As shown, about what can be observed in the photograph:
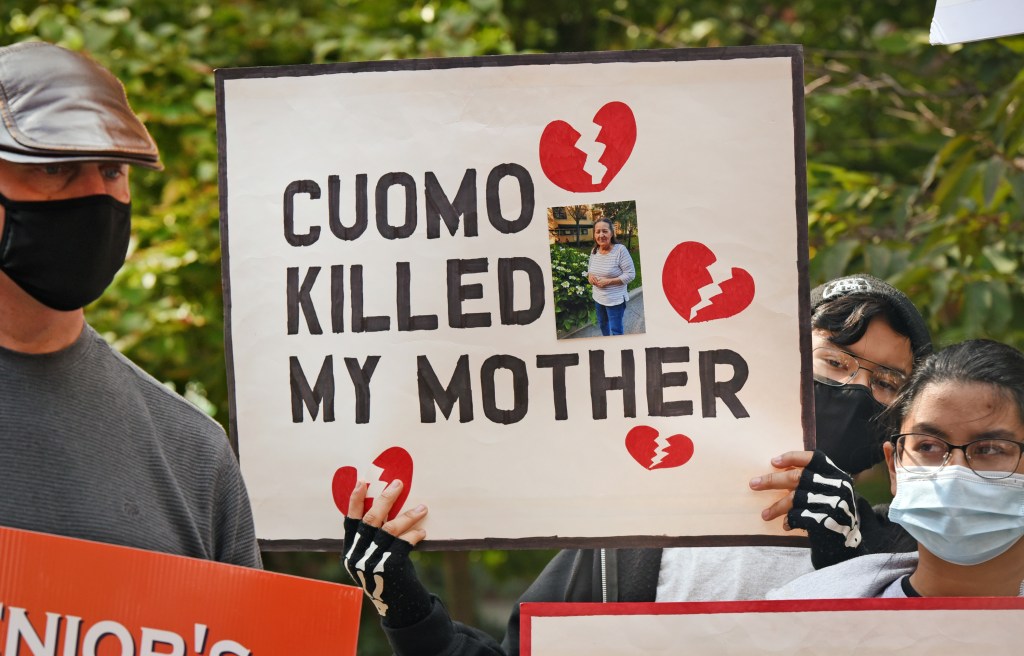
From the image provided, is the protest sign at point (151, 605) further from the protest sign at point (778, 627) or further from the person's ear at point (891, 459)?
the person's ear at point (891, 459)

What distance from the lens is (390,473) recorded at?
2061 mm

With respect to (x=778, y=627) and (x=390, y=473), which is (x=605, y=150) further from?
(x=778, y=627)

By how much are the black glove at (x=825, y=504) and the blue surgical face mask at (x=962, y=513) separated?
12cm

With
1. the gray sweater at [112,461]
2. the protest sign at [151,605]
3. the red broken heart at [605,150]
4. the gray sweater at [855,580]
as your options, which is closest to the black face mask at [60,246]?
the gray sweater at [112,461]

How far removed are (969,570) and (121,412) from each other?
56.4 inches

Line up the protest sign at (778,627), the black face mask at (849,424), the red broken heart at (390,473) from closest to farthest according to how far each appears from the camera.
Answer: the protest sign at (778,627)
the red broken heart at (390,473)
the black face mask at (849,424)

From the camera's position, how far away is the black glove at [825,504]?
195cm

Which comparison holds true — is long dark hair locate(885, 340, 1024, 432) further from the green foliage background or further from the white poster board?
the green foliage background

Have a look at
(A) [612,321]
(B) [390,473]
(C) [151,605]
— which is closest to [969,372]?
(A) [612,321]

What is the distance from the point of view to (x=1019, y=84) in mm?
3072

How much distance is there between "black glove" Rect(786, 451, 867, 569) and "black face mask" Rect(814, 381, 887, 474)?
324 millimetres

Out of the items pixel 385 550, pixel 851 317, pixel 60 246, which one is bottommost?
pixel 385 550

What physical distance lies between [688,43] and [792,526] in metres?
3.24

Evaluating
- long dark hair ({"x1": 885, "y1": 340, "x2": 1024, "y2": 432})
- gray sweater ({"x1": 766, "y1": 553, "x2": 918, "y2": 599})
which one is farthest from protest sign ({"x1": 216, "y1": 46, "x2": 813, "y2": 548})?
long dark hair ({"x1": 885, "y1": 340, "x2": 1024, "y2": 432})
